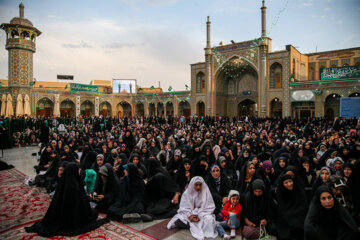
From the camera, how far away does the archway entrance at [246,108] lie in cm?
2027

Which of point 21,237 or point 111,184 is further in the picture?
point 111,184

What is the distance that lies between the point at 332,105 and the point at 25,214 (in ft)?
58.3

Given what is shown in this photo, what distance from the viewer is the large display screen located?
27.6 meters

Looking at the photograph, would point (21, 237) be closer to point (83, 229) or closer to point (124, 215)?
point (83, 229)

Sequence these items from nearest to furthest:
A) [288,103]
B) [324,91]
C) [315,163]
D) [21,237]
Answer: [21,237] → [315,163] → [324,91] → [288,103]

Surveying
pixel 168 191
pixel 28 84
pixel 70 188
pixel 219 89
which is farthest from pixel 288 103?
pixel 28 84

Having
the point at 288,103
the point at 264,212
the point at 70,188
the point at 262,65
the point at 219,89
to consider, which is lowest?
the point at 264,212

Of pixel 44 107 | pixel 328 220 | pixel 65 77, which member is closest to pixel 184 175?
pixel 328 220

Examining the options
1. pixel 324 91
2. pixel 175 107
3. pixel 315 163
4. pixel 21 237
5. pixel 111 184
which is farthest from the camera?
pixel 175 107

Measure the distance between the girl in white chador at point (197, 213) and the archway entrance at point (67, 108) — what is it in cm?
2458

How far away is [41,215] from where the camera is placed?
371cm

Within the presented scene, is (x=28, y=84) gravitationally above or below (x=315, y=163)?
above

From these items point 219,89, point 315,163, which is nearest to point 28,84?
point 219,89

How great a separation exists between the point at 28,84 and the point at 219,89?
15768mm
